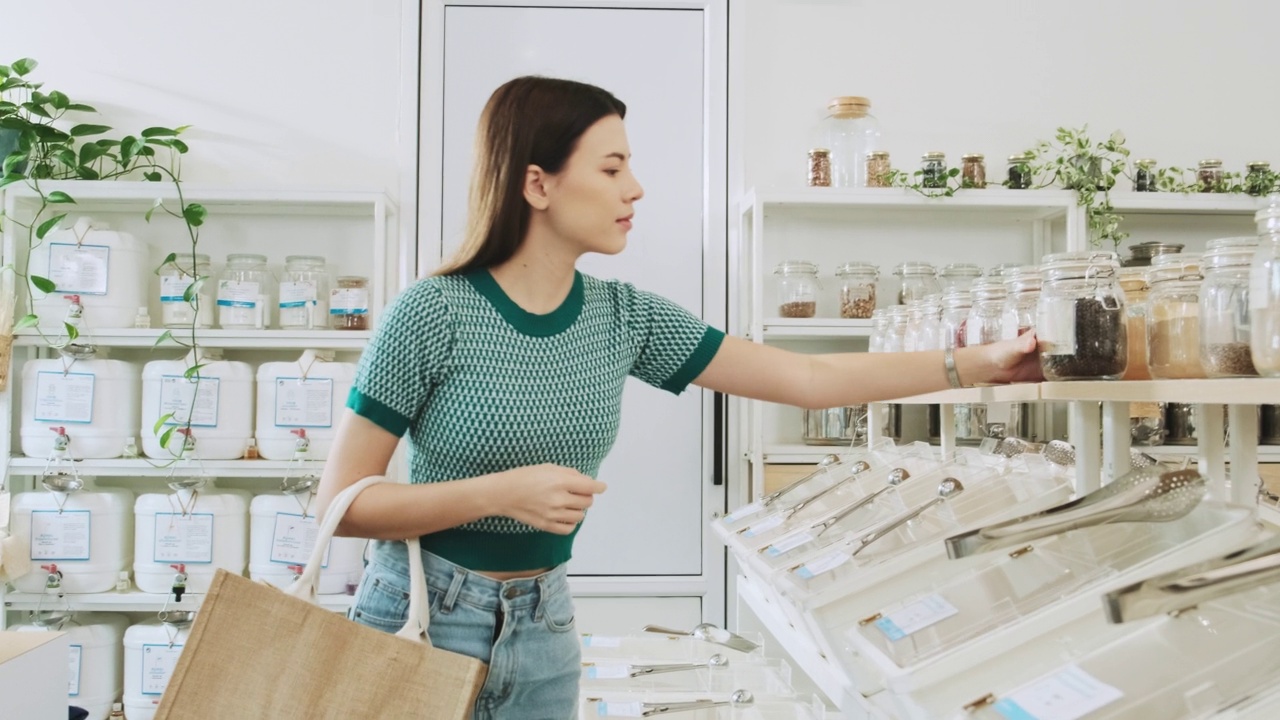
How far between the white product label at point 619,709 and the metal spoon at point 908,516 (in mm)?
542

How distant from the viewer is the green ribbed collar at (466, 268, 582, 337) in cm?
130

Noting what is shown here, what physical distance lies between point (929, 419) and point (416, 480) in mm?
2175

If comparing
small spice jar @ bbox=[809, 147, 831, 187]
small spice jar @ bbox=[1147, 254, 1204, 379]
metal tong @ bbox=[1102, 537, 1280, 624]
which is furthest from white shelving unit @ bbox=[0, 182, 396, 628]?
metal tong @ bbox=[1102, 537, 1280, 624]

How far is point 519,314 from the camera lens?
131 centimetres

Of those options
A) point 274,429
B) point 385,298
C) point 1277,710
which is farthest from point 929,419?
point 1277,710

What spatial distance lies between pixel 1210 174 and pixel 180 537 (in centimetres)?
319

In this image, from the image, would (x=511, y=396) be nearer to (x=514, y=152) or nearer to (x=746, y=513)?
(x=514, y=152)

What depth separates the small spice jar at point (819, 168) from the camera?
10.2 feet

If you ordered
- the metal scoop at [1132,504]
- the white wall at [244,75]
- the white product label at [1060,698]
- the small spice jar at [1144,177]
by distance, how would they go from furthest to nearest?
the white wall at [244,75], the small spice jar at [1144,177], the metal scoop at [1132,504], the white product label at [1060,698]

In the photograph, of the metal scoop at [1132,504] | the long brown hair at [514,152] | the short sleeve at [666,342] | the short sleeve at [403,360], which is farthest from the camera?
the short sleeve at [666,342]

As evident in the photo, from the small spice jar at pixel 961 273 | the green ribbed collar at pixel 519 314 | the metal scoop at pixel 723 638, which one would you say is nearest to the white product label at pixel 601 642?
the metal scoop at pixel 723 638

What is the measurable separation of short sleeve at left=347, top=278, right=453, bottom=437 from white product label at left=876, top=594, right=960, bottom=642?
59 cm

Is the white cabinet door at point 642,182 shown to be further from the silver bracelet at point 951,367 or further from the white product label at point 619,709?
the silver bracelet at point 951,367

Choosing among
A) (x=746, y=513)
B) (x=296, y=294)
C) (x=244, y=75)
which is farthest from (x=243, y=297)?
(x=746, y=513)
